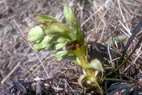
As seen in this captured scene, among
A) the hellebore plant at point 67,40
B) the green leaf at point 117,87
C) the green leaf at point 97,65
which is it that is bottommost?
the green leaf at point 117,87

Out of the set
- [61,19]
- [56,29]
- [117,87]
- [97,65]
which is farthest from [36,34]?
[61,19]

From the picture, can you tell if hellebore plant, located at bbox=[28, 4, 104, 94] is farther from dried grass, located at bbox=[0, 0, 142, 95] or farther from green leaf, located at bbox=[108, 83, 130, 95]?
dried grass, located at bbox=[0, 0, 142, 95]

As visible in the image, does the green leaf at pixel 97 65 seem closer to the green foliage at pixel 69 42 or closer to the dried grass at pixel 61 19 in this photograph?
the green foliage at pixel 69 42

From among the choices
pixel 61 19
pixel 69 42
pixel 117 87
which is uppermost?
pixel 61 19

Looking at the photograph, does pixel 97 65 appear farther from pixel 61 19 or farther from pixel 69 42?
pixel 61 19

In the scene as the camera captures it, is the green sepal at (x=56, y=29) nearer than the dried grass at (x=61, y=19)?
Yes

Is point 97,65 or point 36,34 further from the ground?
point 36,34

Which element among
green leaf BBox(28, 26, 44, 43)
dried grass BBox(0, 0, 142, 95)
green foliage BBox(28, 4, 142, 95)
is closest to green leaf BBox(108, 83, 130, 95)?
green foliage BBox(28, 4, 142, 95)

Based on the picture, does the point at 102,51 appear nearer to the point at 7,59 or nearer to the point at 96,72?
the point at 96,72

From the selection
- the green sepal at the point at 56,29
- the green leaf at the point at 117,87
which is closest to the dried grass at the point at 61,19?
the green leaf at the point at 117,87
